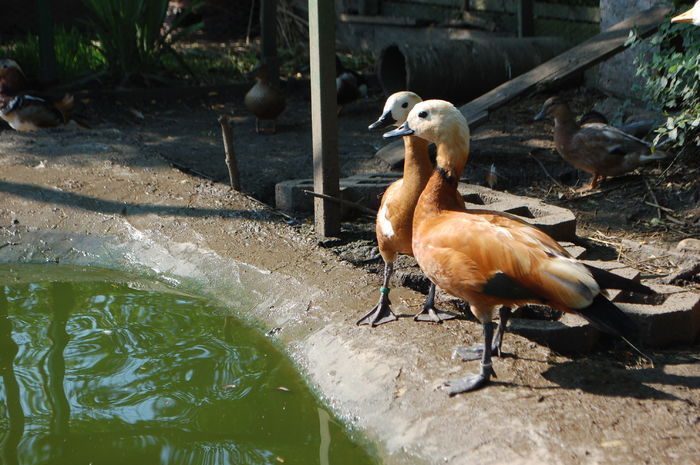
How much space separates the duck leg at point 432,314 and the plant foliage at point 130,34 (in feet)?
22.1

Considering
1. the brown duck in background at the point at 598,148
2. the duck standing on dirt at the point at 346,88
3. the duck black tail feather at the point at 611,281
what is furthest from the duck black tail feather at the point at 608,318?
the duck standing on dirt at the point at 346,88

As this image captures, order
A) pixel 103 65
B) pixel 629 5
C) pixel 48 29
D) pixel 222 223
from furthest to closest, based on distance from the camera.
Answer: pixel 103 65
pixel 48 29
pixel 629 5
pixel 222 223

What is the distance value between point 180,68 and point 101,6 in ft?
4.66

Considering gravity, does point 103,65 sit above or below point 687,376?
above

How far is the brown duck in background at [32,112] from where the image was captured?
8008mm

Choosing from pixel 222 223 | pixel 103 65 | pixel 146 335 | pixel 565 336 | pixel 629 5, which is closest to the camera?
pixel 565 336

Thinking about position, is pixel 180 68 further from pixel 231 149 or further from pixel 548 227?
pixel 548 227

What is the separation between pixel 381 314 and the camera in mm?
3781

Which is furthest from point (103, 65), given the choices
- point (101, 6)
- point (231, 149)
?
point (231, 149)

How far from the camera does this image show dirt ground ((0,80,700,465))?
282cm

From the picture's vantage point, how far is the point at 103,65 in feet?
32.0

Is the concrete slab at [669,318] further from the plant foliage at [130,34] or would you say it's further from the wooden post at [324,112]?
the plant foliage at [130,34]

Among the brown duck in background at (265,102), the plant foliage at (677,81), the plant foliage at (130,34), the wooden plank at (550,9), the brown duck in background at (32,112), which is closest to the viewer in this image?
the plant foliage at (677,81)

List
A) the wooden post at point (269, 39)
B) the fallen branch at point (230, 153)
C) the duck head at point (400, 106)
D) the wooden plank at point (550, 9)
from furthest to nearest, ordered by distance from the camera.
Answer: the wooden post at point (269, 39) → the wooden plank at point (550, 9) → the fallen branch at point (230, 153) → the duck head at point (400, 106)
